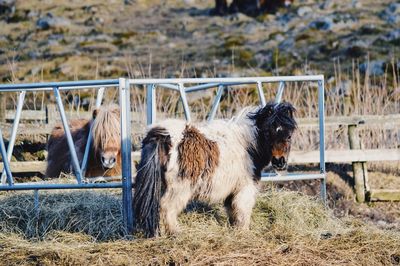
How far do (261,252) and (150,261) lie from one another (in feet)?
3.23

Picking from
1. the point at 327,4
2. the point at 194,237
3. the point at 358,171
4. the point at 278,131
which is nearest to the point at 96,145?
the point at 278,131

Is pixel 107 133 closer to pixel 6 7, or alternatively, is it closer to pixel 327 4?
pixel 327 4

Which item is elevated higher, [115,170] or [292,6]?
[292,6]

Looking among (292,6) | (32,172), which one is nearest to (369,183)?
(32,172)

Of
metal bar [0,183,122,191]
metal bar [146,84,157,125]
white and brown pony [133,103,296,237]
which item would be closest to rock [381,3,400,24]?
metal bar [146,84,157,125]

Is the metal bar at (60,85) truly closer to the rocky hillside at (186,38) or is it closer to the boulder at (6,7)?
the rocky hillside at (186,38)

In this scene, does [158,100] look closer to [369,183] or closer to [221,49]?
[369,183]

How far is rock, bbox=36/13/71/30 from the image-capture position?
120ft

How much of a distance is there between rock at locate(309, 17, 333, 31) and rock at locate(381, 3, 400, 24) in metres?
2.77

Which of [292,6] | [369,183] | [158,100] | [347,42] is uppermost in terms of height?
[292,6]

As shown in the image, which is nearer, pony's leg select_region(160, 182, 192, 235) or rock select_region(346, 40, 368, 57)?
pony's leg select_region(160, 182, 192, 235)

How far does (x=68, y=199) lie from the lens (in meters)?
7.96

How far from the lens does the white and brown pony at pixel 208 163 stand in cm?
656

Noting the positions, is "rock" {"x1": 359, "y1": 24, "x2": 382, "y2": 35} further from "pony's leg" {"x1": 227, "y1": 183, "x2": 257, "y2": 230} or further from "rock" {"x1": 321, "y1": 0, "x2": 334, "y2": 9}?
"pony's leg" {"x1": 227, "y1": 183, "x2": 257, "y2": 230}
